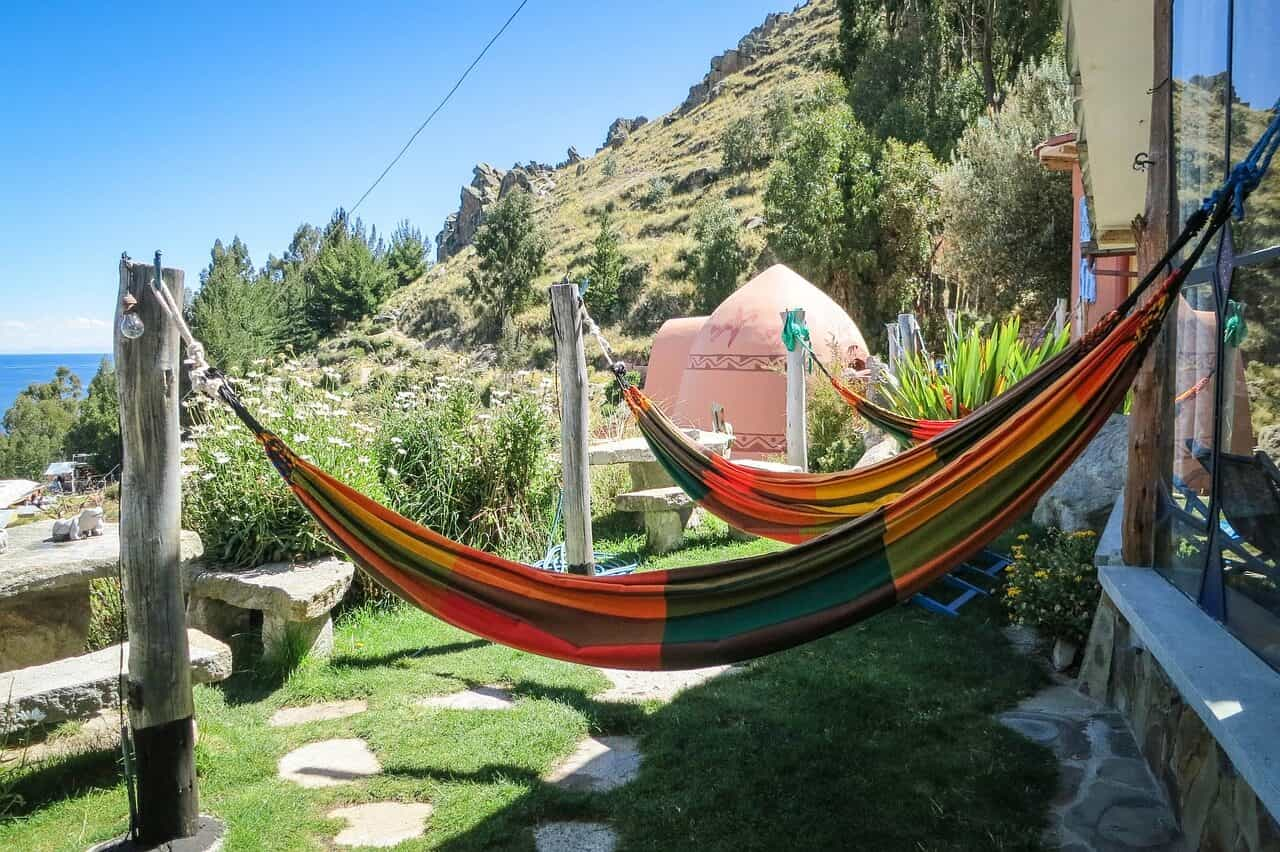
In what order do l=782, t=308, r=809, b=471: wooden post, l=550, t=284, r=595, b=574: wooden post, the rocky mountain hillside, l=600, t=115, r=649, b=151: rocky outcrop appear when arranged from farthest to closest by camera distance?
1. l=600, t=115, r=649, b=151: rocky outcrop
2. the rocky mountain hillside
3. l=782, t=308, r=809, b=471: wooden post
4. l=550, t=284, r=595, b=574: wooden post

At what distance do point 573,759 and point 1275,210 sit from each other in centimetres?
236

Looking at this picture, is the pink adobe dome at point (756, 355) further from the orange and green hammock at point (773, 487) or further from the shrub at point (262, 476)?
the orange and green hammock at point (773, 487)

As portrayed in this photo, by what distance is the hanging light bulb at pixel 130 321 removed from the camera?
2217 millimetres

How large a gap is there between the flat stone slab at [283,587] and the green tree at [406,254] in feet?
118

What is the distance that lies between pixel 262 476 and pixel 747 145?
1160 inches

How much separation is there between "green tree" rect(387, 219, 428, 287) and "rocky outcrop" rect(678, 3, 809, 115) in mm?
16527

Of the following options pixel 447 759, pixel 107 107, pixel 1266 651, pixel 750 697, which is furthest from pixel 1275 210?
pixel 107 107

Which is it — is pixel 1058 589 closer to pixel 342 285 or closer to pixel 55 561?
pixel 55 561

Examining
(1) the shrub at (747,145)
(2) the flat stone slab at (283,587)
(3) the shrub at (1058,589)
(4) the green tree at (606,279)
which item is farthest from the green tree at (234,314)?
(3) the shrub at (1058,589)

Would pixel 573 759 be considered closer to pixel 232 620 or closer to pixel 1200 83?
pixel 232 620

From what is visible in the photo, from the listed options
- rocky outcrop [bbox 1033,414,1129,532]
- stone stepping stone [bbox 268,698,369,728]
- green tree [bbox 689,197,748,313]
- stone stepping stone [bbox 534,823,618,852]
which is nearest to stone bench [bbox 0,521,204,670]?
stone stepping stone [bbox 268,698,369,728]

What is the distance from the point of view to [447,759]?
9.18 feet

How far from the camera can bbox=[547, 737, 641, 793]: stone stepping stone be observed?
260cm

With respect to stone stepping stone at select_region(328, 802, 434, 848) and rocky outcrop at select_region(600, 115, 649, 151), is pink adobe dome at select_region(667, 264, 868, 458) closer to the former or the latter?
stone stepping stone at select_region(328, 802, 434, 848)
